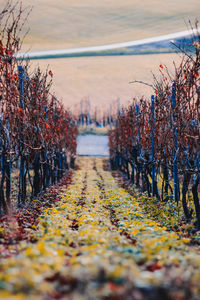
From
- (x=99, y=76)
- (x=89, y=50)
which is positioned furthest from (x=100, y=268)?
(x=89, y=50)

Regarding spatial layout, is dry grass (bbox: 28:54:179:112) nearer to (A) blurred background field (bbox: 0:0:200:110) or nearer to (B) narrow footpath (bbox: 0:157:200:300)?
(A) blurred background field (bbox: 0:0:200:110)

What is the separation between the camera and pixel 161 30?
80062 mm

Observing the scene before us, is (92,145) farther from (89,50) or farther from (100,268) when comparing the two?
(89,50)

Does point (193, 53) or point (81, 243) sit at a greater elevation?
point (193, 53)

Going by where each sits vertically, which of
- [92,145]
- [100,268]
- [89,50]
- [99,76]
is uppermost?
[89,50]

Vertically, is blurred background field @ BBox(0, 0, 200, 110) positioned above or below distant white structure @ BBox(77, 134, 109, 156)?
above

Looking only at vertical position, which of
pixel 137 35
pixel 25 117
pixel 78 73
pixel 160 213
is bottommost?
pixel 160 213

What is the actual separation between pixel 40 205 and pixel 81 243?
16.9 ft

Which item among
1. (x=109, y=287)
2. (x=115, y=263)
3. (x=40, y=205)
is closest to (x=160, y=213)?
(x=40, y=205)

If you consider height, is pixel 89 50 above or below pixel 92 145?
above

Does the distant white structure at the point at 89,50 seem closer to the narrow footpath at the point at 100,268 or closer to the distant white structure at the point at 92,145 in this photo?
the distant white structure at the point at 92,145

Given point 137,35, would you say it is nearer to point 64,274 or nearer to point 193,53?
point 193,53

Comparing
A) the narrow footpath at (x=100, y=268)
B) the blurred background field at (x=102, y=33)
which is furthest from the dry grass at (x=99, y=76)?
the narrow footpath at (x=100, y=268)

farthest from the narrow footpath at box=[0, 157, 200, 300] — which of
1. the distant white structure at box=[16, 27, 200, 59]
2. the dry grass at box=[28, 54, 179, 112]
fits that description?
the distant white structure at box=[16, 27, 200, 59]
